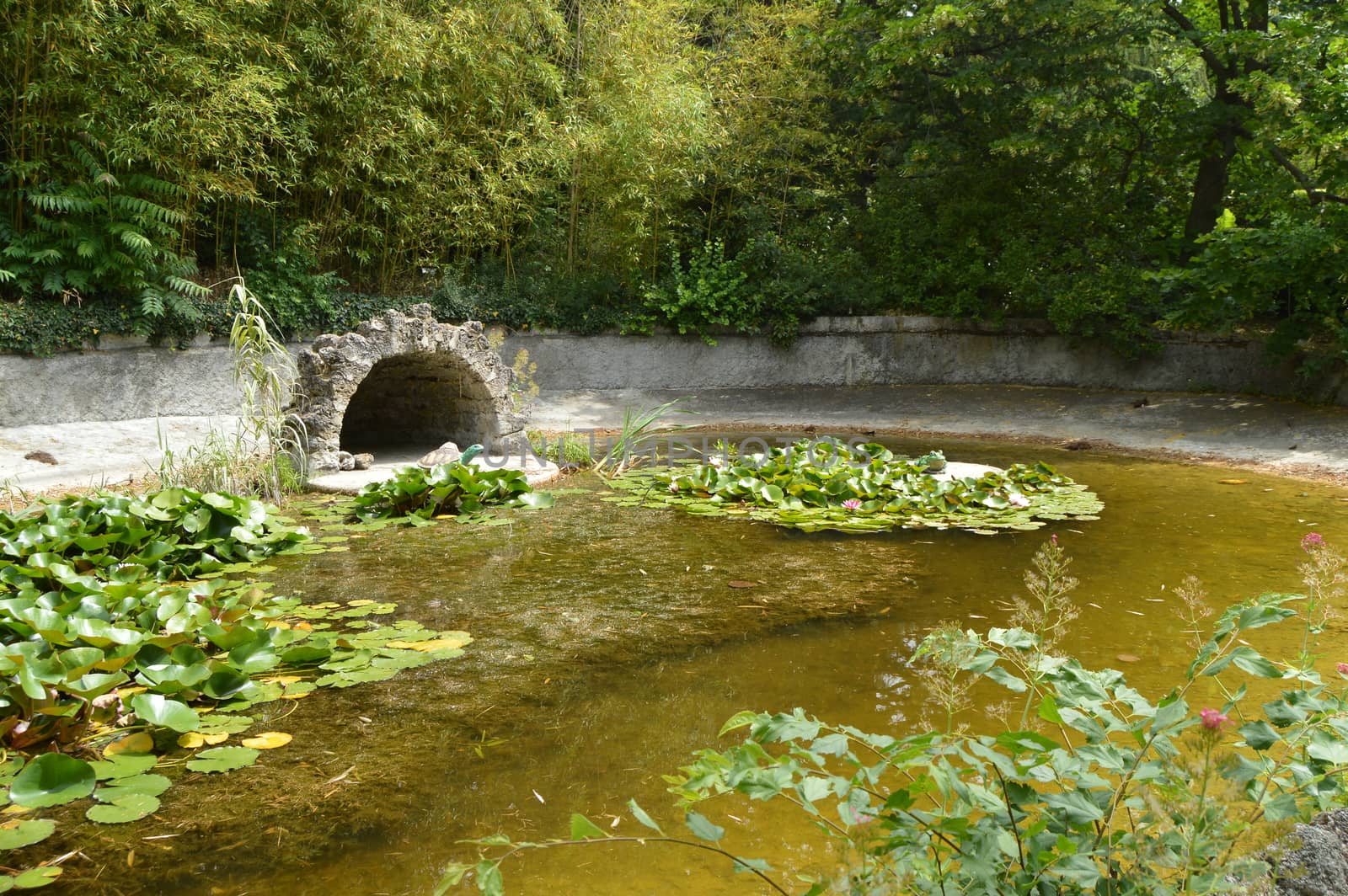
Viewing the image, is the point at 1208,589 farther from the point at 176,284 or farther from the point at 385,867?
the point at 176,284

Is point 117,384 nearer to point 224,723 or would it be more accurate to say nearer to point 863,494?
point 863,494

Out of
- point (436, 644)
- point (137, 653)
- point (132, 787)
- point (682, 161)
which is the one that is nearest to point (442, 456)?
point (436, 644)

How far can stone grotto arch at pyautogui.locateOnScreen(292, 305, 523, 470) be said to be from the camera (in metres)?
6.38

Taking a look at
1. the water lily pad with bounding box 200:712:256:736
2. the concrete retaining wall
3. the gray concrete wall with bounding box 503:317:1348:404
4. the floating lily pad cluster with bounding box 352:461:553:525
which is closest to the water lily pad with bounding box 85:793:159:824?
the water lily pad with bounding box 200:712:256:736

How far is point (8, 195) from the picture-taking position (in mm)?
7613

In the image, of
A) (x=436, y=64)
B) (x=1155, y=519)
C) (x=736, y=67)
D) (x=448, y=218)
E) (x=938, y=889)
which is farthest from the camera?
(x=736, y=67)

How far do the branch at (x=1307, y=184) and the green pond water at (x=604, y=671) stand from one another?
4563mm

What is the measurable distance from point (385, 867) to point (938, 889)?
1.08 metres

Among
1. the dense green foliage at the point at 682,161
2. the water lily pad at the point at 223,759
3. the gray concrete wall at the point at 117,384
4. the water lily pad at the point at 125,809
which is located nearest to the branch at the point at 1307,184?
the dense green foliage at the point at 682,161

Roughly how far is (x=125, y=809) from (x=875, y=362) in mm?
10727

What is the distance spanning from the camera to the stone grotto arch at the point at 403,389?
6.38 metres

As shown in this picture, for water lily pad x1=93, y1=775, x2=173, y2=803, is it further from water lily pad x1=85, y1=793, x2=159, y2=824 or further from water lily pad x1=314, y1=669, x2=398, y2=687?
water lily pad x1=314, y1=669, x2=398, y2=687

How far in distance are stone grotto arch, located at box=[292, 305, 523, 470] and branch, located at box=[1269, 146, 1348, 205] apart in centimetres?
741

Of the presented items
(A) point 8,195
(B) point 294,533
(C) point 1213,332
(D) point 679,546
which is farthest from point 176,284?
(C) point 1213,332
